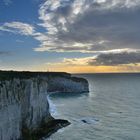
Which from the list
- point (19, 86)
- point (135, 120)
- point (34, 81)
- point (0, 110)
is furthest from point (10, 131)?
point (135, 120)

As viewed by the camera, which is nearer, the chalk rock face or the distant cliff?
the chalk rock face

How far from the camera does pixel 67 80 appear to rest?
561 ft

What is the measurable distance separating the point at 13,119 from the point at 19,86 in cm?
756

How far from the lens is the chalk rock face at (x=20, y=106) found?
1828 inches

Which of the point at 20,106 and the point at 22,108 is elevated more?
the point at 20,106

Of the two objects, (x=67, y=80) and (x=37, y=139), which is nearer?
(x=37, y=139)

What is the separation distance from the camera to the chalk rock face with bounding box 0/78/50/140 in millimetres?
46444

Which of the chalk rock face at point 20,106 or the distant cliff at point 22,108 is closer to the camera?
the chalk rock face at point 20,106

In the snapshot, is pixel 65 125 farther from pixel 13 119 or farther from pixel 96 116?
pixel 13 119

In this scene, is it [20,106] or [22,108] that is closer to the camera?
[20,106]

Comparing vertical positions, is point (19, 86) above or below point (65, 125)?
above

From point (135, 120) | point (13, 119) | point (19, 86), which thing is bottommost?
point (135, 120)

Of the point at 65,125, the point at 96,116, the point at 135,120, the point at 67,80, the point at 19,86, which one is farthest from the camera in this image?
the point at 67,80

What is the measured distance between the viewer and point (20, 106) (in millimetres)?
52438
